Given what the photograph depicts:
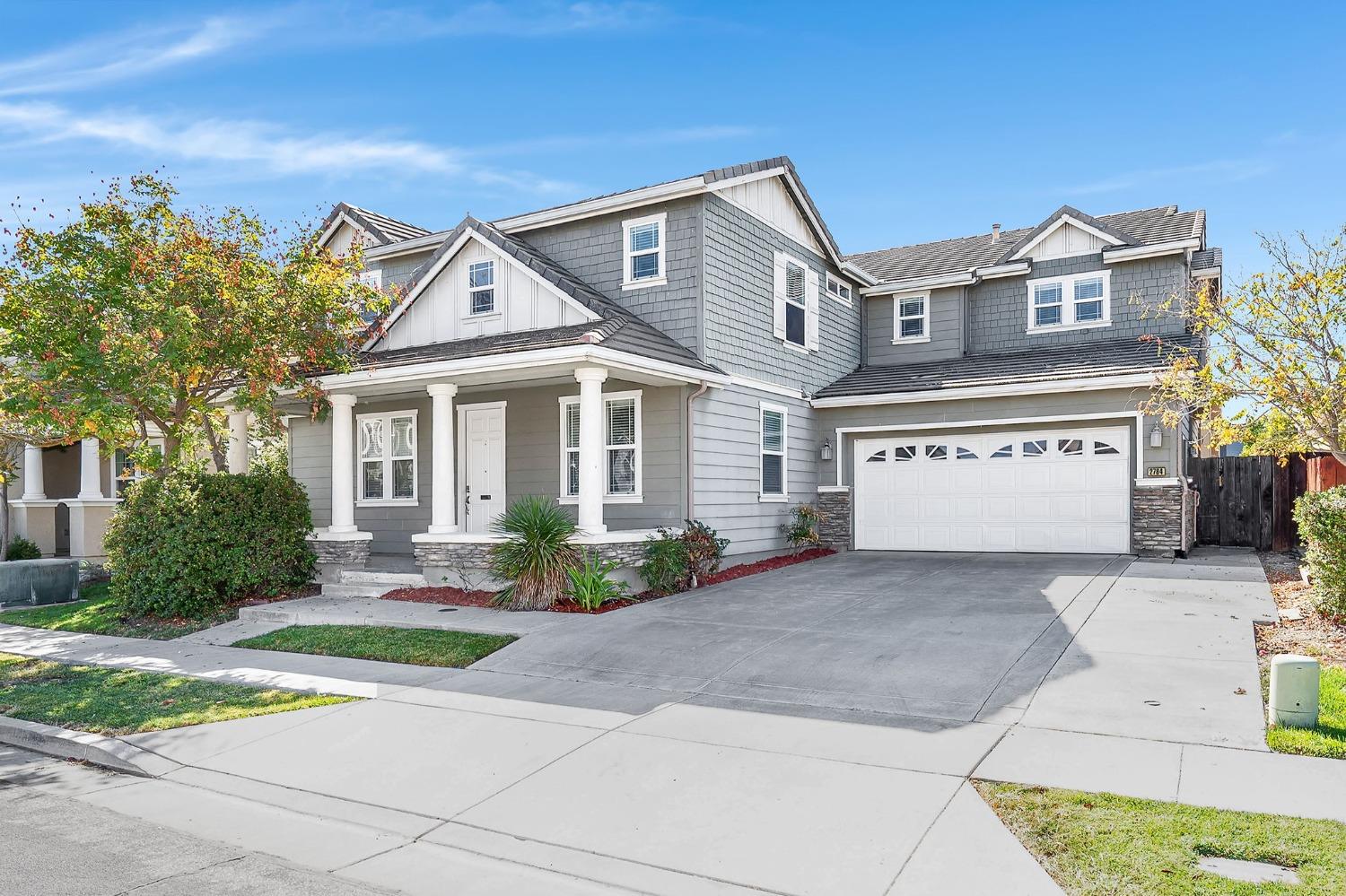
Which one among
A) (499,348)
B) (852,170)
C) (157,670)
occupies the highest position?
(852,170)

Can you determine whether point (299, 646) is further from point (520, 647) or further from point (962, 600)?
point (962, 600)

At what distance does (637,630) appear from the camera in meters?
10.2

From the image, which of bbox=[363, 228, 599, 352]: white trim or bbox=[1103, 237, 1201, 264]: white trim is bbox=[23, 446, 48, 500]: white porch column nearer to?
bbox=[363, 228, 599, 352]: white trim

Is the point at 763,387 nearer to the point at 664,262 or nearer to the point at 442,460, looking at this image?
the point at 664,262

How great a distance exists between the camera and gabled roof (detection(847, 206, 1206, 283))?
18.5 metres

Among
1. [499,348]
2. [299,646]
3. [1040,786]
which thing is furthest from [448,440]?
[1040,786]

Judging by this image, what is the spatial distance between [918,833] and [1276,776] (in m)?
2.34

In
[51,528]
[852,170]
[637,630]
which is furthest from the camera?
[51,528]

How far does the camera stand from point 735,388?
15367mm

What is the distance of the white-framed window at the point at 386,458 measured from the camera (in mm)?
16984

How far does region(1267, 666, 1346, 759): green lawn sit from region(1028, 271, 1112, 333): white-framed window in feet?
42.4

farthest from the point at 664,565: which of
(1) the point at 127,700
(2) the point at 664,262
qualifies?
(1) the point at 127,700

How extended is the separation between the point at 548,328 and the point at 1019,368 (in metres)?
9.14

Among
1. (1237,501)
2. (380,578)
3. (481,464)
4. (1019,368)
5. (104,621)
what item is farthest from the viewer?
(1237,501)
